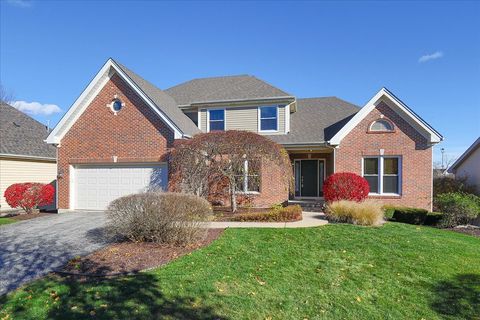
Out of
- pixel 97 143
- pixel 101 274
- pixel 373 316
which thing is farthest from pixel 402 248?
pixel 97 143

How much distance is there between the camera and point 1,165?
16.7 meters

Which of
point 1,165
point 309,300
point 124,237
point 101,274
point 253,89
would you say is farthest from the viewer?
point 253,89

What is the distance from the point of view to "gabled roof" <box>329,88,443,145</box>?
47.2 ft

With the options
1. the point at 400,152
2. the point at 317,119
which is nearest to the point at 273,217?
the point at 400,152

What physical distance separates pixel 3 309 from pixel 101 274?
155 centimetres

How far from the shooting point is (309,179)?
1848cm

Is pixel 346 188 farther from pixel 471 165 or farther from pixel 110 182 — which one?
pixel 110 182

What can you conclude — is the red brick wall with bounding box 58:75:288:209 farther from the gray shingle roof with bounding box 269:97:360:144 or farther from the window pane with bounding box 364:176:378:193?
the window pane with bounding box 364:176:378:193

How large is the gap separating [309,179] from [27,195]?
14586 millimetres

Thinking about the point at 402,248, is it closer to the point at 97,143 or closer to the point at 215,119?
the point at 215,119

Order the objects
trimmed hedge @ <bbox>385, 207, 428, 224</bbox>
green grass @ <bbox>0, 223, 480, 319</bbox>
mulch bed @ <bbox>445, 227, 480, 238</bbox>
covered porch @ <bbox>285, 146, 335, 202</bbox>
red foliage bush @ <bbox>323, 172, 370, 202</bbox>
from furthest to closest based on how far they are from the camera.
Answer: covered porch @ <bbox>285, 146, 335, 202</bbox>, red foliage bush @ <bbox>323, 172, 370, 202</bbox>, trimmed hedge @ <bbox>385, 207, 428, 224</bbox>, mulch bed @ <bbox>445, 227, 480, 238</bbox>, green grass @ <bbox>0, 223, 480, 319</bbox>

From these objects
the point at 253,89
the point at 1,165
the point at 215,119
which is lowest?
the point at 1,165

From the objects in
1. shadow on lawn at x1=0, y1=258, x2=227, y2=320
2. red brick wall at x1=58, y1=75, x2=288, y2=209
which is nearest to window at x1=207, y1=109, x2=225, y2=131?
red brick wall at x1=58, y1=75, x2=288, y2=209

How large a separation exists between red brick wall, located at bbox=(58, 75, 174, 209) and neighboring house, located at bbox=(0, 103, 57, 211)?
13.5 ft
